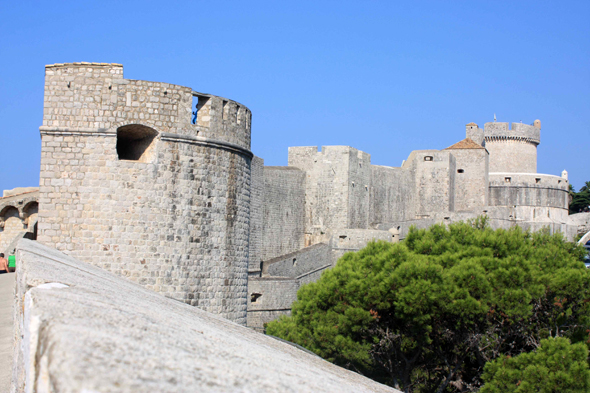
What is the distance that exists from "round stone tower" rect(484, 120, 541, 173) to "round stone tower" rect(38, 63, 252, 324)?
42.2 m

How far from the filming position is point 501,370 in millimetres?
10219

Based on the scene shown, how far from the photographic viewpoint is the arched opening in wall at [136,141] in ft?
28.1

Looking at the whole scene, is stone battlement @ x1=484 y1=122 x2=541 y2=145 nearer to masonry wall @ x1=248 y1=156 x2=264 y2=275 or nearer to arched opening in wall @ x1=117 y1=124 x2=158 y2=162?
masonry wall @ x1=248 y1=156 x2=264 y2=275

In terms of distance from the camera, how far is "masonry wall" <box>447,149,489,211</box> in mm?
37781

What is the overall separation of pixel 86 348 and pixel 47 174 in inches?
277

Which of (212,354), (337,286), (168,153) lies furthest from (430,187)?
(212,354)

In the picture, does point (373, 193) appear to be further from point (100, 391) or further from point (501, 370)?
point (100, 391)

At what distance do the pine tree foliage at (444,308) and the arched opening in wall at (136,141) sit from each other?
5.34m

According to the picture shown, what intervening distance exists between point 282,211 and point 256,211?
249 centimetres

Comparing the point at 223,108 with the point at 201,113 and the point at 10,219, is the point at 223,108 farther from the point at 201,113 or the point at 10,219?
the point at 10,219

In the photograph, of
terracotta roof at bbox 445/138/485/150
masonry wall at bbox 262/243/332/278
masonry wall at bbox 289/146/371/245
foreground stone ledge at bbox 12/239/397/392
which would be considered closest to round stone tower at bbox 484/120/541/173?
terracotta roof at bbox 445/138/485/150

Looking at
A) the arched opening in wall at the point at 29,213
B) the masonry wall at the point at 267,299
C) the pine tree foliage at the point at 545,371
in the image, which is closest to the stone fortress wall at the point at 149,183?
the pine tree foliage at the point at 545,371

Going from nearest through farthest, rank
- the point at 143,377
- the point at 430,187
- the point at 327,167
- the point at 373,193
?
the point at 143,377, the point at 327,167, the point at 373,193, the point at 430,187

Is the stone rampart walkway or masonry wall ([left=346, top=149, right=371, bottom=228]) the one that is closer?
the stone rampart walkway
